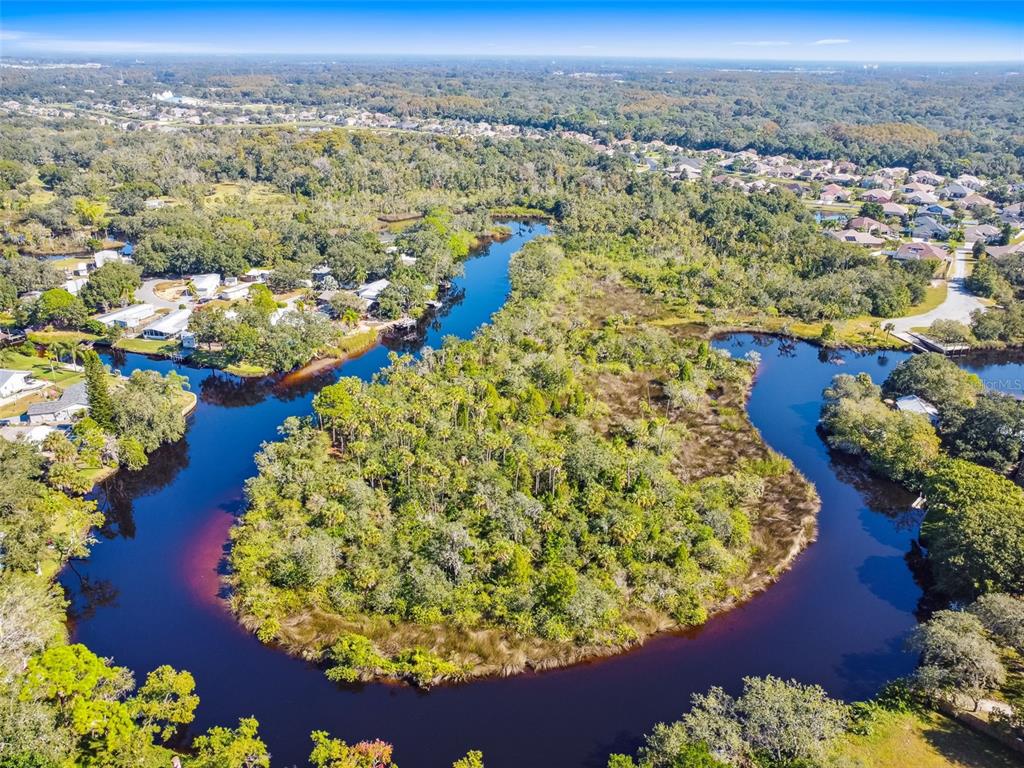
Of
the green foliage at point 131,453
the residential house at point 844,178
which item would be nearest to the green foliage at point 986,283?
the residential house at point 844,178

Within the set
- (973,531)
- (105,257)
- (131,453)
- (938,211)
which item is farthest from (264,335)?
(938,211)

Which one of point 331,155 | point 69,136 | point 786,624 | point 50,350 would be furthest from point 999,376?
point 69,136

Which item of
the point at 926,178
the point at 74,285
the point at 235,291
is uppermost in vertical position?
the point at 926,178

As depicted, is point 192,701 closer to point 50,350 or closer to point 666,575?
point 666,575

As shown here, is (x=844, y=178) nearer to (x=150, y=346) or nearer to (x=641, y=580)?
(x=641, y=580)

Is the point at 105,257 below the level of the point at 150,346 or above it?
above

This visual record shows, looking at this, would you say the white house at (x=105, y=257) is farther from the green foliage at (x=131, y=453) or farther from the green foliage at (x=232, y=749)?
the green foliage at (x=232, y=749)
